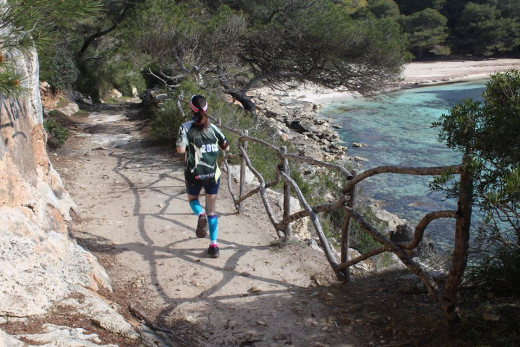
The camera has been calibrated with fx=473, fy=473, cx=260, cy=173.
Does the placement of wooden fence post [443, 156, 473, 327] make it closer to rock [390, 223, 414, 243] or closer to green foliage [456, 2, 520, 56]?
rock [390, 223, 414, 243]

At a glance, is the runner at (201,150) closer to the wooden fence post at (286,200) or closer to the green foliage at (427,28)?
the wooden fence post at (286,200)

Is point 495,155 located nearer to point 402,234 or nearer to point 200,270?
point 200,270

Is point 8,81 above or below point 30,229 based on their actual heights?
above

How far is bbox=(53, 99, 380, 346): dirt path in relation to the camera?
3.56 metres

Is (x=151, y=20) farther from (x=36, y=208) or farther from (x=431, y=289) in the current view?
(x=431, y=289)

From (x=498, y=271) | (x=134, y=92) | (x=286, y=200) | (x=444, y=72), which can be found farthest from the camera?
(x=444, y=72)

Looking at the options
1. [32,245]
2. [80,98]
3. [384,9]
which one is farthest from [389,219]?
[384,9]

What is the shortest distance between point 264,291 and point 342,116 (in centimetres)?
2412

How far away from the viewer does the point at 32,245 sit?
3344mm

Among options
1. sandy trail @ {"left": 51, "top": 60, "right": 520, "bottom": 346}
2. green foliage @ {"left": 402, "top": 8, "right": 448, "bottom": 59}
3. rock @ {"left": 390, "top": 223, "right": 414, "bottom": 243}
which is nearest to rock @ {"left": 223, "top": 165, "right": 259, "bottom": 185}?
sandy trail @ {"left": 51, "top": 60, "right": 520, "bottom": 346}

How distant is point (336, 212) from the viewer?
966cm

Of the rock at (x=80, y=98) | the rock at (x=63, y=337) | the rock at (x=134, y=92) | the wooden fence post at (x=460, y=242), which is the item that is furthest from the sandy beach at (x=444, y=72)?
the rock at (x=63, y=337)

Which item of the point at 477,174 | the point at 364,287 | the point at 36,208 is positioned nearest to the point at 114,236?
the point at 36,208

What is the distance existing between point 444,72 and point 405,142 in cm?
2411
